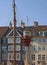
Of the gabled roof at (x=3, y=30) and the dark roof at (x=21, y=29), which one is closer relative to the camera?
the dark roof at (x=21, y=29)

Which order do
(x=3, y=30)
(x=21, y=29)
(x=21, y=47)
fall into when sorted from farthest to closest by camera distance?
(x=3, y=30)
(x=21, y=29)
(x=21, y=47)

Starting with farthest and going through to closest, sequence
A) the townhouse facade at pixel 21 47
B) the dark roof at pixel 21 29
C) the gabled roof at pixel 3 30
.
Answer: the gabled roof at pixel 3 30 → the dark roof at pixel 21 29 → the townhouse facade at pixel 21 47

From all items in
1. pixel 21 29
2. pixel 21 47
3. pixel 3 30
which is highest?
pixel 21 29

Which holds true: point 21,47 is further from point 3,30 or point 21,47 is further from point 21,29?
point 3,30

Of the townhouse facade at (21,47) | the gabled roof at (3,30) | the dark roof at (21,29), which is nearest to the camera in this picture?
the townhouse facade at (21,47)

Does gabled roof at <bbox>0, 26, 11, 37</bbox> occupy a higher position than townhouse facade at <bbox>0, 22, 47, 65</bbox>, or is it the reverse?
gabled roof at <bbox>0, 26, 11, 37</bbox>

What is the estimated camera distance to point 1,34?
63.1 m

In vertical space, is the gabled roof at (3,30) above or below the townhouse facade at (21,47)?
above

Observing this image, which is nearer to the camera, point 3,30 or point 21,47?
point 21,47

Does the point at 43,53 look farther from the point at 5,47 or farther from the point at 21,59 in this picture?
the point at 5,47

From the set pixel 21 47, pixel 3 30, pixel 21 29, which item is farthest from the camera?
pixel 3 30

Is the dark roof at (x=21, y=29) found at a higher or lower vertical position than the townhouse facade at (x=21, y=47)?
higher

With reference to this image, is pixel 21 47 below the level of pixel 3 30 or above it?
below

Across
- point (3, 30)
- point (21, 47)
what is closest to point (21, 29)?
point (21, 47)
